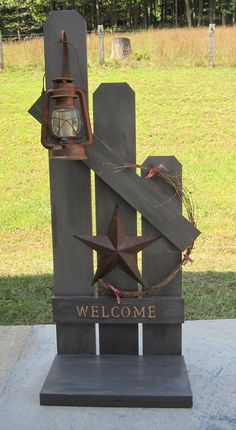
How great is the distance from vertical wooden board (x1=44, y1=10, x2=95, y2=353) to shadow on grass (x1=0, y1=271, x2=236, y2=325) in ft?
4.28

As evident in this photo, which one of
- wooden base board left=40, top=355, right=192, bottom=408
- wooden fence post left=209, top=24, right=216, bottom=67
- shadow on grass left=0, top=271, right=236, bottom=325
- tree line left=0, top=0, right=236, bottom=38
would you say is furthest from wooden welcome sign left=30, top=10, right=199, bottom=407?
tree line left=0, top=0, right=236, bottom=38

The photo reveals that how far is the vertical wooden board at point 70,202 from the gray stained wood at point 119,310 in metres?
0.05

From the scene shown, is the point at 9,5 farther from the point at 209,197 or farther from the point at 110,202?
the point at 110,202

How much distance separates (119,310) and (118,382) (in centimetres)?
29

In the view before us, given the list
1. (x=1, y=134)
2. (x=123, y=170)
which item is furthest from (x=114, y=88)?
(x=1, y=134)

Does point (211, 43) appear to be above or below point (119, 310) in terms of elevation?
above

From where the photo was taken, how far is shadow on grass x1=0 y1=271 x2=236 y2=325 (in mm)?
3682

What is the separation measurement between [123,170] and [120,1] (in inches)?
1692

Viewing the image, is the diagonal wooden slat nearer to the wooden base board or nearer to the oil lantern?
the oil lantern

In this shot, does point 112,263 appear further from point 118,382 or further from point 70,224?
point 118,382

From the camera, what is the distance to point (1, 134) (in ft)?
31.3

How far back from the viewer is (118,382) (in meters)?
2.20

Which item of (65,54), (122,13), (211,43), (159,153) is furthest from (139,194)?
(122,13)

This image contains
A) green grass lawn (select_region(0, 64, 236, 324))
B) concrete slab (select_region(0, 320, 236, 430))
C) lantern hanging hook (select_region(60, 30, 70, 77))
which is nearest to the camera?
concrete slab (select_region(0, 320, 236, 430))
